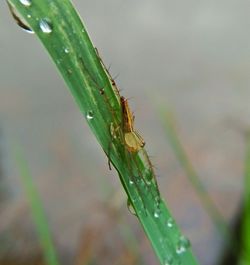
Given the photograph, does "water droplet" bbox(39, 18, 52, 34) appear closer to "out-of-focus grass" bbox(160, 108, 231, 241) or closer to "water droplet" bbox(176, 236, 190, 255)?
"water droplet" bbox(176, 236, 190, 255)

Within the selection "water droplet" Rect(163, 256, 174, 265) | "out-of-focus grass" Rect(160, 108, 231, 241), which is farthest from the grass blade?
"out-of-focus grass" Rect(160, 108, 231, 241)

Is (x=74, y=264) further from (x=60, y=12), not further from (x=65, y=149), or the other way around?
(x=60, y=12)

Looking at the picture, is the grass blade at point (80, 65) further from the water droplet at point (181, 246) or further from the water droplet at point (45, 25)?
the water droplet at point (181, 246)

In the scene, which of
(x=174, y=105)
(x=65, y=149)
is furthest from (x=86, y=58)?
(x=174, y=105)

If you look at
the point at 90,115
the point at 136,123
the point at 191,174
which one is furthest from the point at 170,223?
the point at 136,123

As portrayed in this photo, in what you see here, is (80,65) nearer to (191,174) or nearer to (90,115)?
(90,115)
